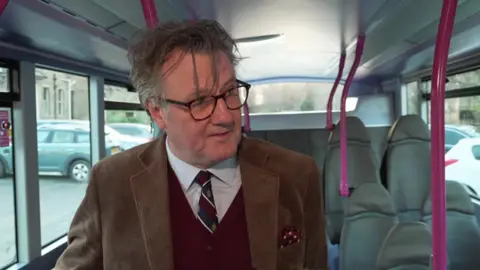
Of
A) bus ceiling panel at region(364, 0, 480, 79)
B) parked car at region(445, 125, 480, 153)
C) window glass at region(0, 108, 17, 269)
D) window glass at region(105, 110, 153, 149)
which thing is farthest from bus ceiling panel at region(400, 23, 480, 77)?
window glass at region(0, 108, 17, 269)

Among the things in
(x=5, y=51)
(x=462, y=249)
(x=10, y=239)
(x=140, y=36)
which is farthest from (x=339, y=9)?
(x=10, y=239)

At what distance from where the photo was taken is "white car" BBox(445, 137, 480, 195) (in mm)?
3379

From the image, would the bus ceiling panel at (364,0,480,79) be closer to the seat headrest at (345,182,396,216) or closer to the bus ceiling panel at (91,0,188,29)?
the seat headrest at (345,182,396,216)

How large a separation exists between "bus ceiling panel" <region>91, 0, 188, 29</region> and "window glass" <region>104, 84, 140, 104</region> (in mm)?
1812

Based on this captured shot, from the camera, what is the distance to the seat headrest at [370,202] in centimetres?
271

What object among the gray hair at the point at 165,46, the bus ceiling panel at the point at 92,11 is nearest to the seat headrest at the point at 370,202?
the bus ceiling panel at the point at 92,11

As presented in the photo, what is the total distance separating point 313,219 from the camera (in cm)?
100

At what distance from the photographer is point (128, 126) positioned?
14.0 feet

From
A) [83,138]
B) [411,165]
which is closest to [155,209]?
[411,165]

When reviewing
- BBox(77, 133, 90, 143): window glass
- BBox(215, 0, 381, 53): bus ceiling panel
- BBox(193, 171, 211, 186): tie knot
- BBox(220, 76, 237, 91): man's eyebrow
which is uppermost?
BBox(215, 0, 381, 53): bus ceiling panel

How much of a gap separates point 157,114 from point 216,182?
0.61 ft

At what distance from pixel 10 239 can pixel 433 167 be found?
249 centimetres

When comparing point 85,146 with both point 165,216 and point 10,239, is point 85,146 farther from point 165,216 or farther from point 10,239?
point 165,216

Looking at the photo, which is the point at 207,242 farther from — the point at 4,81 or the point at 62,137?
the point at 62,137
